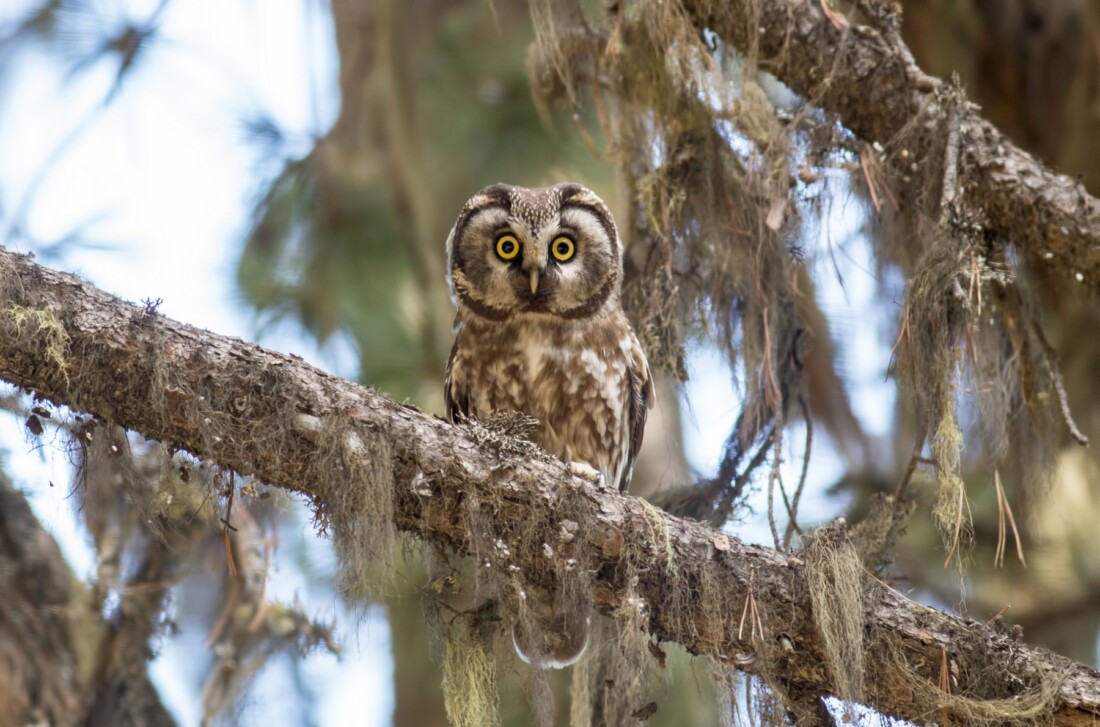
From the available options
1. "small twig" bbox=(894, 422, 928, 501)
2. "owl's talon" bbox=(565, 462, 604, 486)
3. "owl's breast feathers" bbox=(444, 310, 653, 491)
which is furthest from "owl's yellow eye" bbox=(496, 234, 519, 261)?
"small twig" bbox=(894, 422, 928, 501)

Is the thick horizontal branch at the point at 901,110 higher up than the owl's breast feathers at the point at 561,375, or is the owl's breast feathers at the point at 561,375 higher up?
the thick horizontal branch at the point at 901,110

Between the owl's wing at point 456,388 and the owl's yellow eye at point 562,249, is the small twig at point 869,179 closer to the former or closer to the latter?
the owl's yellow eye at point 562,249

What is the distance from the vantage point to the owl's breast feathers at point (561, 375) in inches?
164

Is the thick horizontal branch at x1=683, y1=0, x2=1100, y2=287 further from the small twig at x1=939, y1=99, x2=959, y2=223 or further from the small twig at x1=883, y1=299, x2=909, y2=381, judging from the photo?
the small twig at x1=883, y1=299, x2=909, y2=381

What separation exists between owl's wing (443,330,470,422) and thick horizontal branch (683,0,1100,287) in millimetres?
1524

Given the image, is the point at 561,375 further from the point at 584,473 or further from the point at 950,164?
the point at 950,164

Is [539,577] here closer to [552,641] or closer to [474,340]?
[552,641]

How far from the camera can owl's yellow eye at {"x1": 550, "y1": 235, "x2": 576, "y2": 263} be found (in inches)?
162

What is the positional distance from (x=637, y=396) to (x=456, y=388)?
2.25 feet

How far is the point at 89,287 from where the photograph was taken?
2.93 m

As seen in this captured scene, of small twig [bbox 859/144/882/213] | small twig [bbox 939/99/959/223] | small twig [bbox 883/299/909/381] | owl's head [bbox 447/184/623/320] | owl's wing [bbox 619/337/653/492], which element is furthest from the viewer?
owl's wing [bbox 619/337/653/492]

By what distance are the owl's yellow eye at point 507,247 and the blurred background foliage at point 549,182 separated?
56 cm

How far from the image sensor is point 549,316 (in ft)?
13.7

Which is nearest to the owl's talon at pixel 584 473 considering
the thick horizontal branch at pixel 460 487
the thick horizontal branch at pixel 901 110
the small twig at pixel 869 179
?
the thick horizontal branch at pixel 460 487
